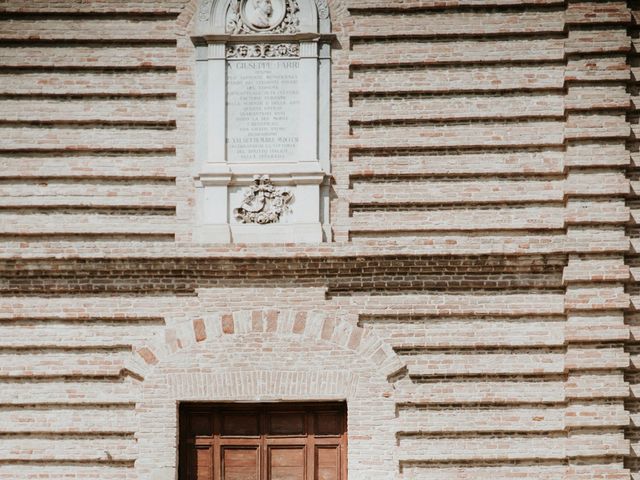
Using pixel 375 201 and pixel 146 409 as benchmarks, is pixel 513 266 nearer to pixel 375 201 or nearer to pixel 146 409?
pixel 375 201

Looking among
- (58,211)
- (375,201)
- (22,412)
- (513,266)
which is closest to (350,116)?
(375,201)

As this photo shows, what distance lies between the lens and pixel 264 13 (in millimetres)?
9414

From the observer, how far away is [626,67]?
9.14 m

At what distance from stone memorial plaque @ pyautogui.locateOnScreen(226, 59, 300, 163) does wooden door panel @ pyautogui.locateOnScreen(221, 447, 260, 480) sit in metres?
2.85

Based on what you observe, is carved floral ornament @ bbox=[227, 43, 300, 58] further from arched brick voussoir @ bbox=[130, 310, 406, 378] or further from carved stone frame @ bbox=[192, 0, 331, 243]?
arched brick voussoir @ bbox=[130, 310, 406, 378]

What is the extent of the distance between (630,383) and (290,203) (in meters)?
3.67

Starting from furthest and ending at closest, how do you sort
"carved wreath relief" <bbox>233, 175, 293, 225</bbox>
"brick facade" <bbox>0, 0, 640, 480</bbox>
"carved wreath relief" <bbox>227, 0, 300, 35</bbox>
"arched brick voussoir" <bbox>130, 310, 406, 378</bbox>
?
1. "carved wreath relief" <bbox>227, 0, 300, 35</bbox>
2. "carved wreath relief" <bbox>233, 175, 293, 225</bbox>
3. "arched brick voussoir" <bbox>130, 310, 406, 378</bbox>
4. "brick facade" <bbox>0, 0, 640, 480</bbox>

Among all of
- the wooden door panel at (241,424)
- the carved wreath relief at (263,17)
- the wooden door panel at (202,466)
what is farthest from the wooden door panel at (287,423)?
the carved wreath relief at (263,17)

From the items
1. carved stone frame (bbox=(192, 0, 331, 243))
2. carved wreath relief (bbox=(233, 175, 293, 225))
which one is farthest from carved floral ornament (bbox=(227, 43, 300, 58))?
carved wreath relief (bbox=(233, 175, 293, 225))

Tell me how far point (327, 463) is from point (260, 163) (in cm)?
298

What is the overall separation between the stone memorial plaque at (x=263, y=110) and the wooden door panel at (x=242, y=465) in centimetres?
285

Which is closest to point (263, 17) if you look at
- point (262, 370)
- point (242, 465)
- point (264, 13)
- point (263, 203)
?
point (264, 13)

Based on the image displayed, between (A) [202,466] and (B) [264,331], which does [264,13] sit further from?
(A) [202,466]

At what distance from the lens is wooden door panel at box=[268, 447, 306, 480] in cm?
912
